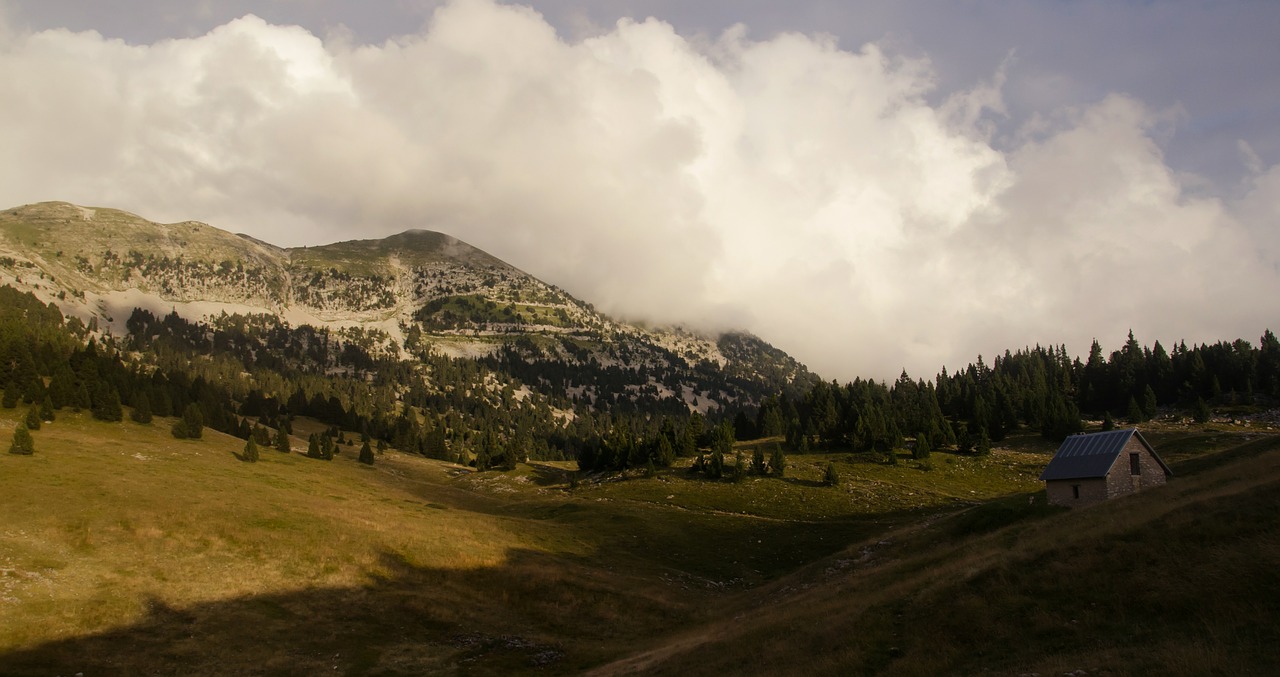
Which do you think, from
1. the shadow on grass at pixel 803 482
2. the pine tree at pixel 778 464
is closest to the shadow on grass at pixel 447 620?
the shadow on grass at pixel 803 482

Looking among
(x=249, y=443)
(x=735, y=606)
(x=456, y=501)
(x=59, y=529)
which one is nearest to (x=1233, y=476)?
(x=735, y=606)

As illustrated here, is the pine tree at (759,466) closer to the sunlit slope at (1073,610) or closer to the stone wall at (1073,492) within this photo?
the stone wall at (1073,492)

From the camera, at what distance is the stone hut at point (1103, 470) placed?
51.8 metres

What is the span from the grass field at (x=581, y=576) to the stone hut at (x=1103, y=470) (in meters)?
5.65

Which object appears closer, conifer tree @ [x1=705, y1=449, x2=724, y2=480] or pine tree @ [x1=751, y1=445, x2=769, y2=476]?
pine tree @ [x1=751, y1=445, x2=769, y2=476]

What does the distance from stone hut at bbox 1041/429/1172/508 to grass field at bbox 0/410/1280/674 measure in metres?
5.65

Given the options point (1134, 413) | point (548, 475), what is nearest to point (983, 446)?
point (1134, 413)

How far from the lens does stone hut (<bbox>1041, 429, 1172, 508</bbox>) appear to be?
51.8m

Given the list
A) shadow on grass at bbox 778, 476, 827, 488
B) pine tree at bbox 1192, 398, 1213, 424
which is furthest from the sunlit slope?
pine tree at bbox 1192, 398, 1213, 424

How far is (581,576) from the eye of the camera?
5447 cm

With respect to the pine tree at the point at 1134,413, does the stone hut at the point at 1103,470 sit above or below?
below

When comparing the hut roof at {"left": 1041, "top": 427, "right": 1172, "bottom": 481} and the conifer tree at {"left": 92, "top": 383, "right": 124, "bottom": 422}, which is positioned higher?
the conifer tree at {"left": 92, "top": 383, "right": 124, "bottom": 422}

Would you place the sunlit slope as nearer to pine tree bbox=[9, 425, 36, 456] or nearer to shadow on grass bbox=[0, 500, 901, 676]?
shadow on grass bbox=[0, 500, 901, 676]

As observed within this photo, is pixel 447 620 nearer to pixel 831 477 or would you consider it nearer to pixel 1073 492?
pixel 1073 492
